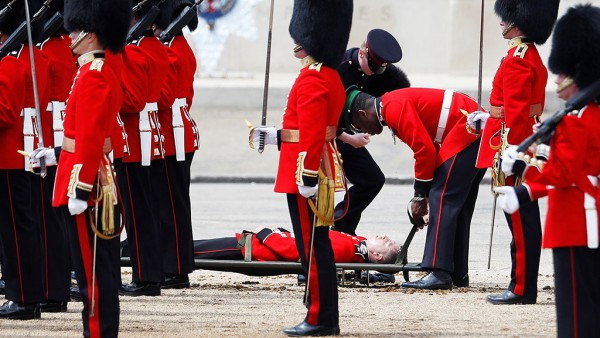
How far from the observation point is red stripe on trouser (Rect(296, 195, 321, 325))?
6121 millimetres

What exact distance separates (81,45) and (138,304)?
1.87m

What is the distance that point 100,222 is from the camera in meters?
5.63

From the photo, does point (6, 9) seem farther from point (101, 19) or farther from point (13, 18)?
point (101, 19)

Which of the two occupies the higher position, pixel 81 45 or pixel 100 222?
pixel 81 45

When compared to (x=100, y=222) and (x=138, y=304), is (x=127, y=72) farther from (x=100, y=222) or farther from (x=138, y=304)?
(x=100, y=222)

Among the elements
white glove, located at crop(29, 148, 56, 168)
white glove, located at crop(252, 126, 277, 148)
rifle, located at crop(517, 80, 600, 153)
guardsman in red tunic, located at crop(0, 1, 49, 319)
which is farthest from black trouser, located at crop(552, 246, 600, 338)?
guardsman in red tunic, located at crop(0, 1, 49, 319)

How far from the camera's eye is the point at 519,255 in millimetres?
7055

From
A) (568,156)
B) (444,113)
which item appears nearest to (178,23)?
(444,113)

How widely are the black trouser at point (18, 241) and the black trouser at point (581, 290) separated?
2.66 meters

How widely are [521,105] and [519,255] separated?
74 cm

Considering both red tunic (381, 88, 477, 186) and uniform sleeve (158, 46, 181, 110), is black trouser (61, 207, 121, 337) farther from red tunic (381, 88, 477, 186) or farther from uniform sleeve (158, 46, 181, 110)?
red tunic (381, 88, 477, 186)

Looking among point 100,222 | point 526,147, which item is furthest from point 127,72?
point 526,147

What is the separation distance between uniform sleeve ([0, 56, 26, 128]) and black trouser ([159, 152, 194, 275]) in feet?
4.76

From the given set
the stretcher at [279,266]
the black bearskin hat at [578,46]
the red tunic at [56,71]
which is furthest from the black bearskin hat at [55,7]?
the black bearskin hat at [578,46]
